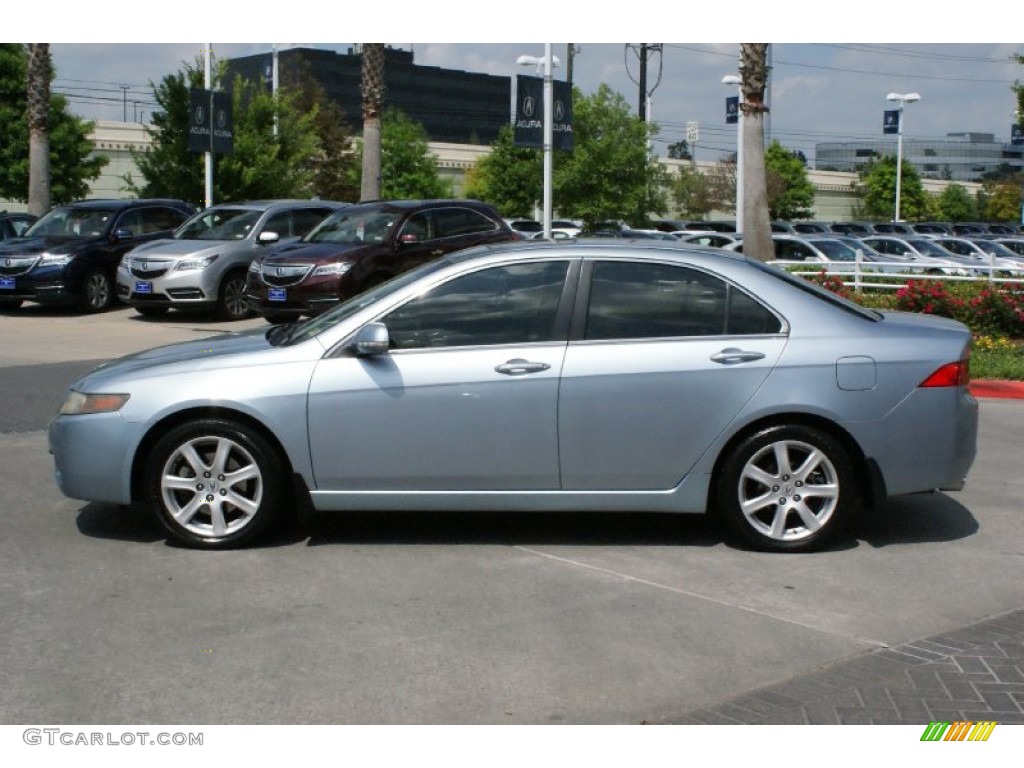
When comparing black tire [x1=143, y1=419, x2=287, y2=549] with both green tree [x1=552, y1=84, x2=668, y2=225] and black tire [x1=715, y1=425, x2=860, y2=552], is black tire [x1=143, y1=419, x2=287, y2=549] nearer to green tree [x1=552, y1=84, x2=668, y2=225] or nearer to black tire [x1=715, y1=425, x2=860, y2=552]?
black tire [x1=715, y1=425, x2=860, y2=552]

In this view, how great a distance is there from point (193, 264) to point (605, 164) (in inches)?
749

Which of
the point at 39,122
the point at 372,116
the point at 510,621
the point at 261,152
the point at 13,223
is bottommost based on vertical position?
the point at 510,621

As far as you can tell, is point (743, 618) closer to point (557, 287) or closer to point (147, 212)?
point (557, 287)

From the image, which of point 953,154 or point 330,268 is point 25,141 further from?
point 953,154

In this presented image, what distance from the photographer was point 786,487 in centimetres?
668

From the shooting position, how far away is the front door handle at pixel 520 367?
6.58 metres

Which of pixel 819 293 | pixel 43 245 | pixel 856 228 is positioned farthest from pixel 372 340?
pixel 856 228

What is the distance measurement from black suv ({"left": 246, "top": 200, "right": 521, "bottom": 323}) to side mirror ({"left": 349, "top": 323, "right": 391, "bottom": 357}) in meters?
10.9

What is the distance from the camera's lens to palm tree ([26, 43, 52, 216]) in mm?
Answer: 29250

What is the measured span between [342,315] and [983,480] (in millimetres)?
4522

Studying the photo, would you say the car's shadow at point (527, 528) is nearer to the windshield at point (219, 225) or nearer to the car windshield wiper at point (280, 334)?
the car windshield wiper at point (280, 334)

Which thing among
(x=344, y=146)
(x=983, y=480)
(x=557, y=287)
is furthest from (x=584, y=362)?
(x=344, y=146)

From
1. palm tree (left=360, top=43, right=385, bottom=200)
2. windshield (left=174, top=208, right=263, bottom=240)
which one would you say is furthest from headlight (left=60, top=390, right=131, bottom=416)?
palm tree (left=360, top=43, right=385, bottom=200)

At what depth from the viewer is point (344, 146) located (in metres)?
54.5
